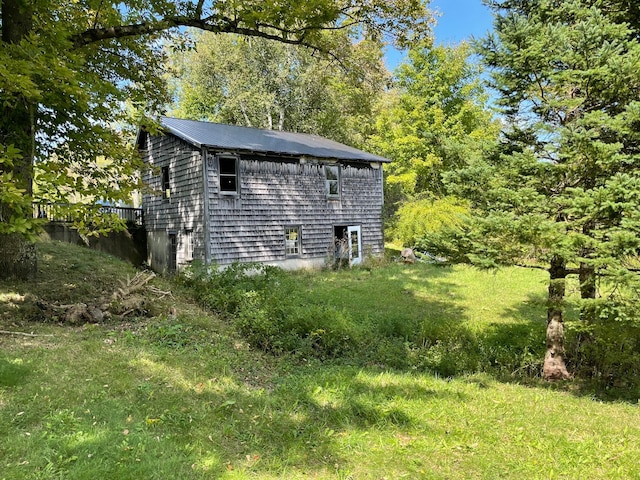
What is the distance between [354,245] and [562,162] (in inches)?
491

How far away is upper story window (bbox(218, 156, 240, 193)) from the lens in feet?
48.4

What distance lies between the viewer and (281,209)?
16.0 metres

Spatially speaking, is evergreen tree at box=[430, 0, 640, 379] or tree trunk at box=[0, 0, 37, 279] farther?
tree trunk at box=[0, 0, 37, 279]

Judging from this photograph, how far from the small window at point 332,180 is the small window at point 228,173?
419cm

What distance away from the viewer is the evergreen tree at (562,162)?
5.30 meters

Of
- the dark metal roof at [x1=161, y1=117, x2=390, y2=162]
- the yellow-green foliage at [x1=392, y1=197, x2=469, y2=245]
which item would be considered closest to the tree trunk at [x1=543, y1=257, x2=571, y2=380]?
the dark metal roof at [x1=161, y1=117, x2=390, y2=162]

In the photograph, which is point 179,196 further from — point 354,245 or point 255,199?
point 354,245

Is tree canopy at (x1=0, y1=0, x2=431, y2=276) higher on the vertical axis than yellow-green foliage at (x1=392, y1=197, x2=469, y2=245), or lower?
higher

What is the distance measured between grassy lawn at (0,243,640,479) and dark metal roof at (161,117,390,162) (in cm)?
831

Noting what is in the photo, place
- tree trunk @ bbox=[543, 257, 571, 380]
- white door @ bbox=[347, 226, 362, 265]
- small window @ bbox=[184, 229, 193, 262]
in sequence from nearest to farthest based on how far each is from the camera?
tree trunk @ bbox=[543, 257, 571, 380], small window @ bbox=[184, 229, 193, 262], white door @ bbox=[347, 226, 362, 265]

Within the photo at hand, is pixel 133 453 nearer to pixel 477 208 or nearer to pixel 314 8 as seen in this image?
pixel 477 208

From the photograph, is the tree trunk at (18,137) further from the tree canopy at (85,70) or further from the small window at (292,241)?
the small window at (292,241)

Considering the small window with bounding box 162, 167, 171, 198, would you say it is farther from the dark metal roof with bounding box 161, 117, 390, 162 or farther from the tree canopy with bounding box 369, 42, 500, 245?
the tree canopy with bounding box 369, 42, 500, 245

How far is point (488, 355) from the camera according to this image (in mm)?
7961
